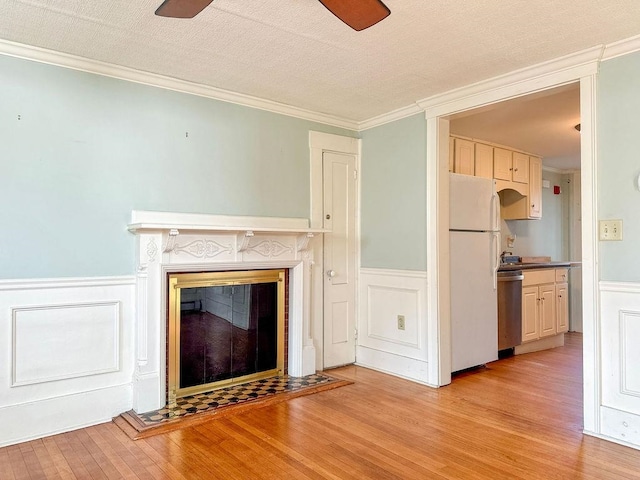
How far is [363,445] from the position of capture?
2508 millimetres

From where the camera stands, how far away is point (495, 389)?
3.51 metres

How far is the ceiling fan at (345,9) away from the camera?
175 centimetres

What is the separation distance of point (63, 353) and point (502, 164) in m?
4.59

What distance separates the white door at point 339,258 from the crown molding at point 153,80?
15.5 inches

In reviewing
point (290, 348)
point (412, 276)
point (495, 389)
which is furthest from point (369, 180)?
point (495, 389)

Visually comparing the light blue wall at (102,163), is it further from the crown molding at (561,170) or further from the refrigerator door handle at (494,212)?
the crown molding at (561,170)

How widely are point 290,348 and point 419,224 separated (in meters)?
1.50

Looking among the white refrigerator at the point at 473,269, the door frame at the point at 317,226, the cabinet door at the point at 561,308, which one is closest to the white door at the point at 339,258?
the door frame at the point at 317,226

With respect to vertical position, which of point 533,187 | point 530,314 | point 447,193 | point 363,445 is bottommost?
point 363,445

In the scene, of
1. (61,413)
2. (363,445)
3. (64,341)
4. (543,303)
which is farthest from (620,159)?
(61,413)

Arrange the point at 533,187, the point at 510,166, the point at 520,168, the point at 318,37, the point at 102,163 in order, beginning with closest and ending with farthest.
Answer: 1. the point at 318,37
2. the point at 102,163
3. the point at 510,166
4. the point at 520,168
5. the point at 533,187

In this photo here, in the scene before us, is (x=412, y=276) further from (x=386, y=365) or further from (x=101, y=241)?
(x=101, y=241)

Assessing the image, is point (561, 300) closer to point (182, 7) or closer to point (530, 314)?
point (530, 314)

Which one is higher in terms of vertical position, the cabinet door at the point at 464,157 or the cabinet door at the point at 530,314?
the cabinet door at the point at 464,157
